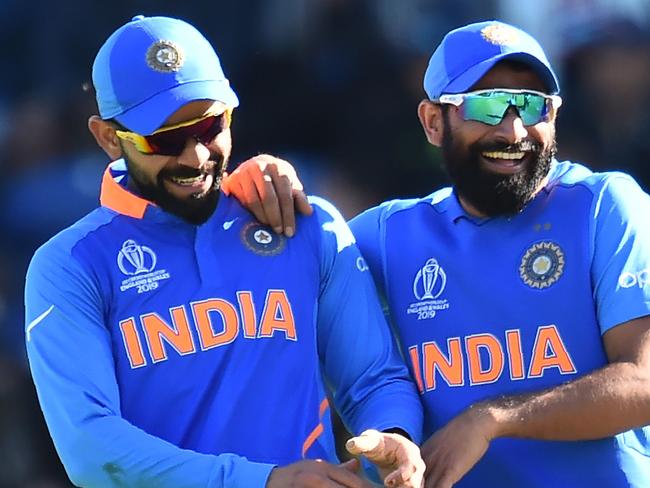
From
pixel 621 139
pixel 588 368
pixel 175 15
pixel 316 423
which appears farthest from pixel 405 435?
pixel 175 15

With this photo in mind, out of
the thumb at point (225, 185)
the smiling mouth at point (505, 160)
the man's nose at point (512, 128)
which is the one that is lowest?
the thumb at point (225, 185)

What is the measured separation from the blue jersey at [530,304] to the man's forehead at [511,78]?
32 cm

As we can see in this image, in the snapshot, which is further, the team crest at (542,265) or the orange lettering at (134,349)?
the team crest at (542,265)

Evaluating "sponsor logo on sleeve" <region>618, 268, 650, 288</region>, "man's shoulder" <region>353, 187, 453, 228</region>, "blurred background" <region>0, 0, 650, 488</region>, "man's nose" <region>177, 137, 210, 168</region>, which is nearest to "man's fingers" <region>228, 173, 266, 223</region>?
"man's nose" <region>177, 137, 210, 168</region>

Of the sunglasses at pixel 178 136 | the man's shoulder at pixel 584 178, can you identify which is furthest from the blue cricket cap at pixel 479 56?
the sunglasses at pixel 178 136

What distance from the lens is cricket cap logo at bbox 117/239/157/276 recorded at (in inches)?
206

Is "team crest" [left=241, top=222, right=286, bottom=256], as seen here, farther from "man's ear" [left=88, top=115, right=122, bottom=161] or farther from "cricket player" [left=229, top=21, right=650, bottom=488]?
"man's ear" [left=88, top=115, right=122, bottom=161]

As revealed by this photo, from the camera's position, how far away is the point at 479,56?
5.40 metres

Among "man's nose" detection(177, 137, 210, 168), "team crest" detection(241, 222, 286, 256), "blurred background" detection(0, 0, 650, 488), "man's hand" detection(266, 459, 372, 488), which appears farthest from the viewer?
"blurred background" detection(0, 0, 650, 488)

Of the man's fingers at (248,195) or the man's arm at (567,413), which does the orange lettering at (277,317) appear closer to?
the man's fingers at (248,195)

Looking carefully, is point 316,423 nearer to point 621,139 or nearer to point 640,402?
point 640,402

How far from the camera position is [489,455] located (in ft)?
17.6

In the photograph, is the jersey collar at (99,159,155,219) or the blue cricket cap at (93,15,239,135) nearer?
the blue cricket cap at (93,15,239,135)

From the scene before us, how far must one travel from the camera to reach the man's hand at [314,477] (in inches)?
191
